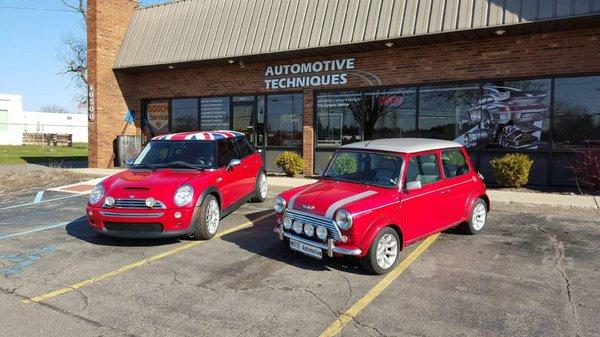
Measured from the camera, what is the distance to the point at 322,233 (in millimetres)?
5148

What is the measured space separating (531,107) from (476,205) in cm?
560

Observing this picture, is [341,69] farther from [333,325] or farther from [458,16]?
[333,325]

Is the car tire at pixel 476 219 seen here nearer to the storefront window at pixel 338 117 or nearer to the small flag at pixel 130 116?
the storefront window at pixel 338 117

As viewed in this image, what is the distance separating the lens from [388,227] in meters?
5.25

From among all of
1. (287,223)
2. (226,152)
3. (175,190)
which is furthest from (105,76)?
(287,223)

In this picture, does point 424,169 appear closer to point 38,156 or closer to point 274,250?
point 274,250

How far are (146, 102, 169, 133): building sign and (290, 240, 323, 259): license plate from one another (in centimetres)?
1331

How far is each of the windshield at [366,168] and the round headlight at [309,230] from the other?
40.7 inches

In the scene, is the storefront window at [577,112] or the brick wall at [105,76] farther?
the brick wall at [105,76]

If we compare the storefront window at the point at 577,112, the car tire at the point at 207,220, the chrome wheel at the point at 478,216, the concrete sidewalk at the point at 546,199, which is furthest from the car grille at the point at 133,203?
the storefront window at the point at 577,112

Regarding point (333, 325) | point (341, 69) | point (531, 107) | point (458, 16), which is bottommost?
point (333, 325)

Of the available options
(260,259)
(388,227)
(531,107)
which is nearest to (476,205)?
(388,227)

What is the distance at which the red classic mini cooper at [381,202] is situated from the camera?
16.5 feet

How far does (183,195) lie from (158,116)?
12301mm
